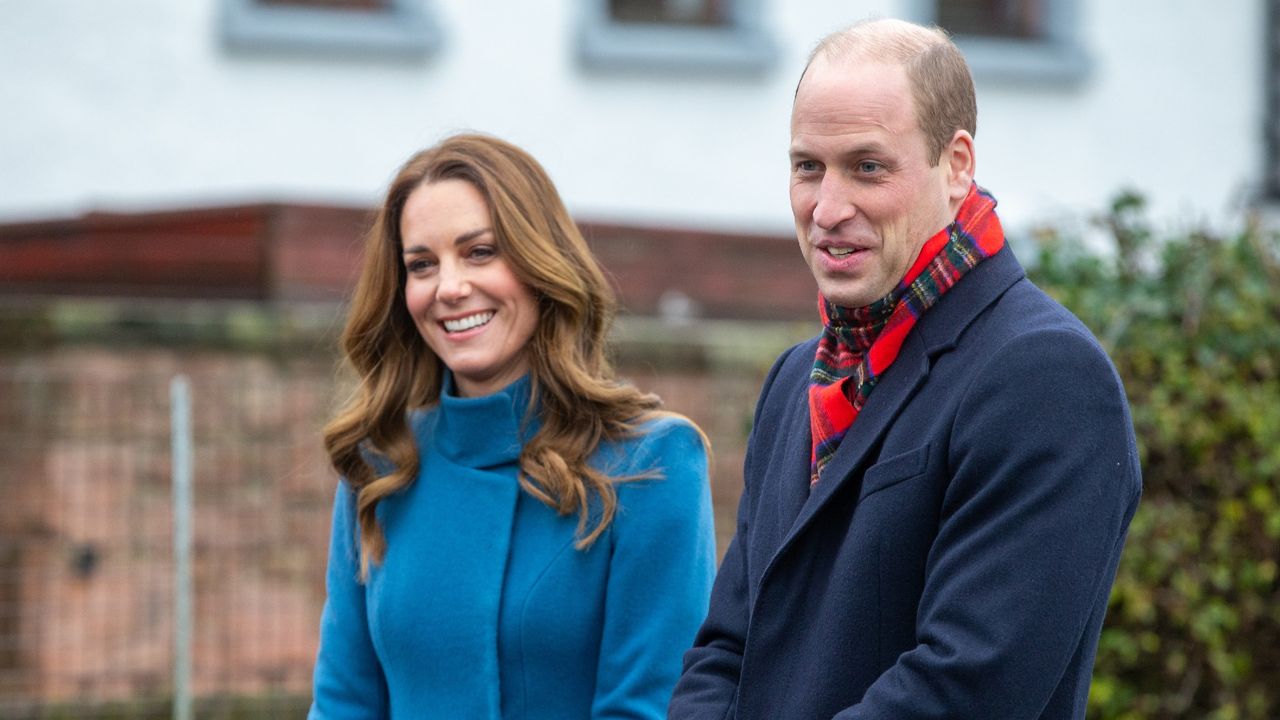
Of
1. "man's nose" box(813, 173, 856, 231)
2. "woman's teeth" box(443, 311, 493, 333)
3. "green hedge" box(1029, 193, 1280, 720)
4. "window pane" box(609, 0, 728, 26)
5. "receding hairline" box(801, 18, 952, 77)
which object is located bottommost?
"green hedge" box(1029, 193, 1280, 720)

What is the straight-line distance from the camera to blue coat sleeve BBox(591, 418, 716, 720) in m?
3.15

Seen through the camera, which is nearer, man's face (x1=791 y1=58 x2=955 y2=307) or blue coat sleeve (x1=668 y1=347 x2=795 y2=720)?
man's face (x1=791 y1=58 x2=955 y2=307)

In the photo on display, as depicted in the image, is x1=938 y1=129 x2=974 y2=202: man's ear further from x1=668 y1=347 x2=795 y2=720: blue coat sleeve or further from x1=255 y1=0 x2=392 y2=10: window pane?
x1=255 y1=0 x2=392 y2=10: window pane

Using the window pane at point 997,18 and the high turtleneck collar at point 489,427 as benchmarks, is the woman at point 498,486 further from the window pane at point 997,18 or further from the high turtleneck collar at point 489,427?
the window pane at point 997,18

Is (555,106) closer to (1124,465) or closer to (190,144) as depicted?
(190,144)

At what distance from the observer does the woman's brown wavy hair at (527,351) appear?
3.34m

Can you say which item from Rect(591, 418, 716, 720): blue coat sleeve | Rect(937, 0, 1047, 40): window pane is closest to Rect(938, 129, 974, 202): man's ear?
Rect(591, 418, 716, 720): blue coat sleeve

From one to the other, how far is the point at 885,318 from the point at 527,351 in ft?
3.71

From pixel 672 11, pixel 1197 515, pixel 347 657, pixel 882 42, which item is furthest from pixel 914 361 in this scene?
pixel 672 11

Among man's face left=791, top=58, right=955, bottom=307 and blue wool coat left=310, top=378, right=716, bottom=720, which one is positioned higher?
man's face left=791, top=58, right=955, bottom=307

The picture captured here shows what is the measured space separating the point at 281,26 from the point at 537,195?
21.4ft

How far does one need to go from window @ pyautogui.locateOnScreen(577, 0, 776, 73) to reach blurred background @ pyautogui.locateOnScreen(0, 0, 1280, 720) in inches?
0.8

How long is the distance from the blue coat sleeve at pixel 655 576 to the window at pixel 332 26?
22.1ft

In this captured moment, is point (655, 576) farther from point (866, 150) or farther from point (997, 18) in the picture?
point (997, 18)
